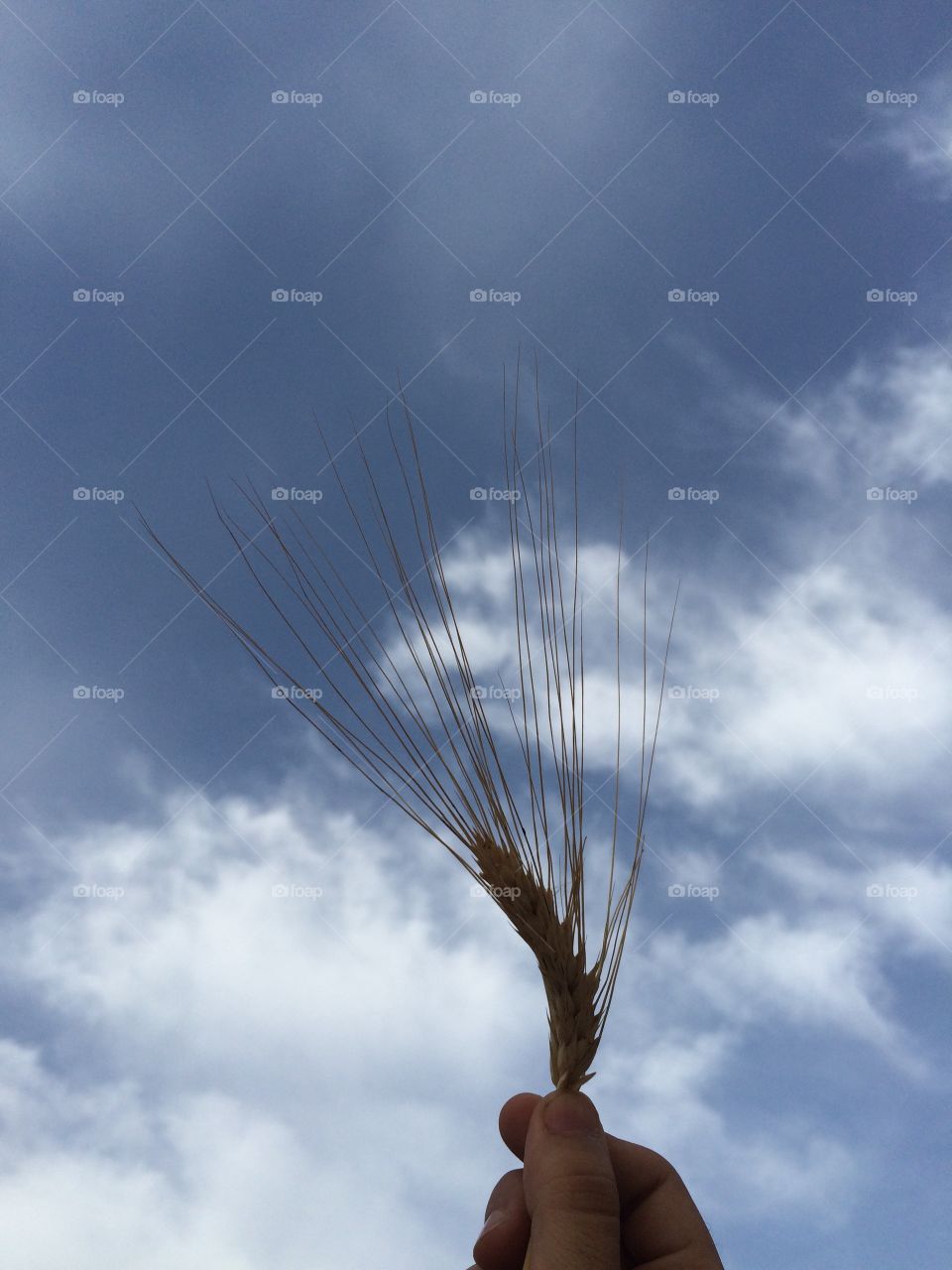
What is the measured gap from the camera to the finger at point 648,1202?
2518 mm

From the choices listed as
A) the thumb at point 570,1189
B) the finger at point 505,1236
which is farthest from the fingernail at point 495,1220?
the thumb at point 570,1189

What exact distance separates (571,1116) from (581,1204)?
198 mm

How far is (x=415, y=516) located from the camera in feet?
7.37

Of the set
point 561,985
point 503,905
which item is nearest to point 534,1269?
point 561,985

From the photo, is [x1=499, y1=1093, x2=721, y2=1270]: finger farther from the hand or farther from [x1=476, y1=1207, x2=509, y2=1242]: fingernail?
[x1=476, y1=1207, x2=509, y2=1242]: fingernail

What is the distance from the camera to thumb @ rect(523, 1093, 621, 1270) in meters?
2.02

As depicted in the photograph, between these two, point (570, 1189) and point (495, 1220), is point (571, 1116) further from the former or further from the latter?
point (495, 1220)

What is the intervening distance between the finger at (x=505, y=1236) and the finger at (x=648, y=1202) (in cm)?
23

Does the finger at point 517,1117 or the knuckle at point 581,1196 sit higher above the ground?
the finger at point 517,1117

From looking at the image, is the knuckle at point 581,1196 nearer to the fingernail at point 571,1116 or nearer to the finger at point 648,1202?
the fingernail at point 571,1116

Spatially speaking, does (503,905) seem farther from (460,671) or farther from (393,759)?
(460,671)

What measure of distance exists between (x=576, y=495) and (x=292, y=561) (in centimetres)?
83

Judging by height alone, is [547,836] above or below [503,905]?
above

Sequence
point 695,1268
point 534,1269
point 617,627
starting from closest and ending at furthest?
point 534,1269, point 617,627, point 695,1268
